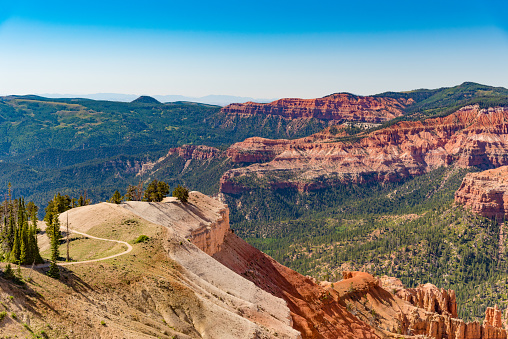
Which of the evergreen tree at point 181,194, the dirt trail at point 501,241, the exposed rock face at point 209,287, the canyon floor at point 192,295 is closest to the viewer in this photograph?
the canyon floor at point 192,295

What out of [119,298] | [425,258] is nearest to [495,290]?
[425,258]

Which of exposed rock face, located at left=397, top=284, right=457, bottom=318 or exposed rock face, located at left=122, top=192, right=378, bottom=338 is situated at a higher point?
exposed rock face, located at left=122, top=192, right=378, bottom=338

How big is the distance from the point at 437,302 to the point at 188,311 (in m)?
78.8

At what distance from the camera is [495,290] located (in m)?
157

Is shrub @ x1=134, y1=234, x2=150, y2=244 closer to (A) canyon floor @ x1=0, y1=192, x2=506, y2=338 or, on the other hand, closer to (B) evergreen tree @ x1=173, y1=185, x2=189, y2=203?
(A) canyon floor @ x1=0, y1=192, x2=506, y2=338

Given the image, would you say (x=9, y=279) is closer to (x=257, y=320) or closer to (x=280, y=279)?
(x=257, y=320)

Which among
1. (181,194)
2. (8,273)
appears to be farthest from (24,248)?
(181,194)

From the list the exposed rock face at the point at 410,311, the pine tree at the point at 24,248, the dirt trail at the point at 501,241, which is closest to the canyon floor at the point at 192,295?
the exposed rock face at the point at 410,311

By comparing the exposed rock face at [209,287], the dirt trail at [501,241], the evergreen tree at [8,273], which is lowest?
the dirt trail at [501,241]

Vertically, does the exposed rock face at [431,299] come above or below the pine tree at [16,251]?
below

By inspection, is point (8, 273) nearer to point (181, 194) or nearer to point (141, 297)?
point (141, 297)

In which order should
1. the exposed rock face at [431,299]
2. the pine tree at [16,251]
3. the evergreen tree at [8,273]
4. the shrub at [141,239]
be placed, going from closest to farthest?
1. the evergreen tree at [8,273]
2. the pine tree at [16,251]
3. the shrub at [141,239]
4. the exposed rock face at [431,299]

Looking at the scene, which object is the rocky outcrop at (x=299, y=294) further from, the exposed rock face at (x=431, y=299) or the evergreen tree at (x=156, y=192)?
the exposed rock face at (x=431, y=299)

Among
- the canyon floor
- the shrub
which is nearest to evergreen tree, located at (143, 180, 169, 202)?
the canyon floor
